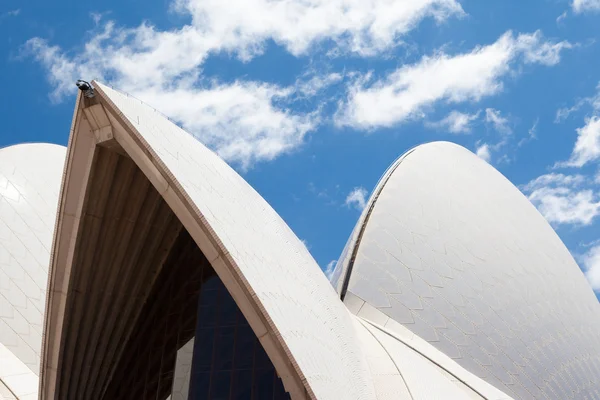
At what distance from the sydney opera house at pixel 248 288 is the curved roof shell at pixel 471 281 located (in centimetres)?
5

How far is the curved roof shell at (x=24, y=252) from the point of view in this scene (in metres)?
15.8

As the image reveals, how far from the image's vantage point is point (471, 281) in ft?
53.1

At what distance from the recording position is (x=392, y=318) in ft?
46.6

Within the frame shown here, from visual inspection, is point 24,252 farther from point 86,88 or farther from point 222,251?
point 222,251

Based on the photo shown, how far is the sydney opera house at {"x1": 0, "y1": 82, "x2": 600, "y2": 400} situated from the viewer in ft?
29.9

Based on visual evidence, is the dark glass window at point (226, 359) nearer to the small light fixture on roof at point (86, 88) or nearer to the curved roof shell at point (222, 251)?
the curved roof shell at point (222, 251)

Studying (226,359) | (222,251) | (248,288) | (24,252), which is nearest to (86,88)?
(222,251)

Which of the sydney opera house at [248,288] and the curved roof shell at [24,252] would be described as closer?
the sydney opera house at [248,288]

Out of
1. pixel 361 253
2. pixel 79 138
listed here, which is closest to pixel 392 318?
pixel 361 253

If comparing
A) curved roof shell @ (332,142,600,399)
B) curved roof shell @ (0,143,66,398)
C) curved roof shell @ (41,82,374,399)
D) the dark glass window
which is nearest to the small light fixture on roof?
curved roof shell @ (41,82,374,399)

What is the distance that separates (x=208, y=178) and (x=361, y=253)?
Answer: 6124 mm

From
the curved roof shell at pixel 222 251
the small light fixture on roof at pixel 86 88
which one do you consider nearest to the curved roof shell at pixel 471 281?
the curved roof shell at pixel 222 251

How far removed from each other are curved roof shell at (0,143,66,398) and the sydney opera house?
0.05 metres

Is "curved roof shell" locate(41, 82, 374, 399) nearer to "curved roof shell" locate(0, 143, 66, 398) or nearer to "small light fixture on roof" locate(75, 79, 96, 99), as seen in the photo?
"small light fixture on roof" locate(75, 79, 96, 99)
